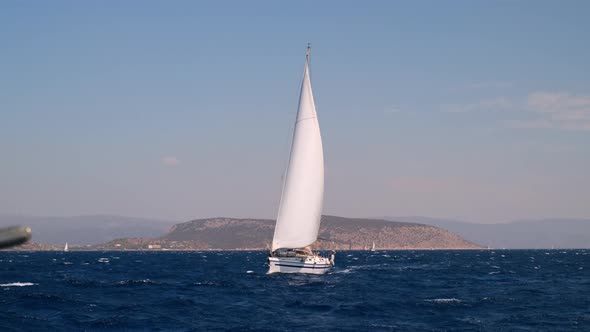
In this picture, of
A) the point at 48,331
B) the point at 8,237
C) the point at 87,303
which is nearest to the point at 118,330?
the point at 48,331

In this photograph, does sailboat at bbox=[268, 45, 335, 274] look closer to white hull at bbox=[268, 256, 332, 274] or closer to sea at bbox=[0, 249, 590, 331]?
white hull at bbox=[268, 256, 332, 274]

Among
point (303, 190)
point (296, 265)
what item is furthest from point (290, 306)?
point (303, 190)

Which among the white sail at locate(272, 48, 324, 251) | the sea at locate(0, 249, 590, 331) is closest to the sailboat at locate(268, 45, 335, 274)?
the white sail at locate(272, 48, 324, 251)

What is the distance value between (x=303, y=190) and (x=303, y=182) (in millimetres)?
969

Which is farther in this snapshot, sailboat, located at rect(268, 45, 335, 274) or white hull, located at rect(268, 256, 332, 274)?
sailboat, located at rect(268, 45, 335, 274)

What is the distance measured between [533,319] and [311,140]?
44443 millimetres

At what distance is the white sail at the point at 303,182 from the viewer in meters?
86.4

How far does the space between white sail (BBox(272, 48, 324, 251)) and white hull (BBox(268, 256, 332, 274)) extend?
9.21 ft

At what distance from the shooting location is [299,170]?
3403 inches

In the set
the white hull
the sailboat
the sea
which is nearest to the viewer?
the sea

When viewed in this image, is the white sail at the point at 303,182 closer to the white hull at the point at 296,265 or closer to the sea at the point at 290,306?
the white hull at the point at 296,265

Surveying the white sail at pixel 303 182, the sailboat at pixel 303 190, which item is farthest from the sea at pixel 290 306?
the white sail at pixel 303 182

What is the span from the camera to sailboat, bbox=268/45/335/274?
284 ft

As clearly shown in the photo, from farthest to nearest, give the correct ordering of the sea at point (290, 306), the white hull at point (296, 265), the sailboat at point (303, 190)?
the sailboat at point (303, 190)
the white hull at point (296, 265)
the sea at point (290, 306)
